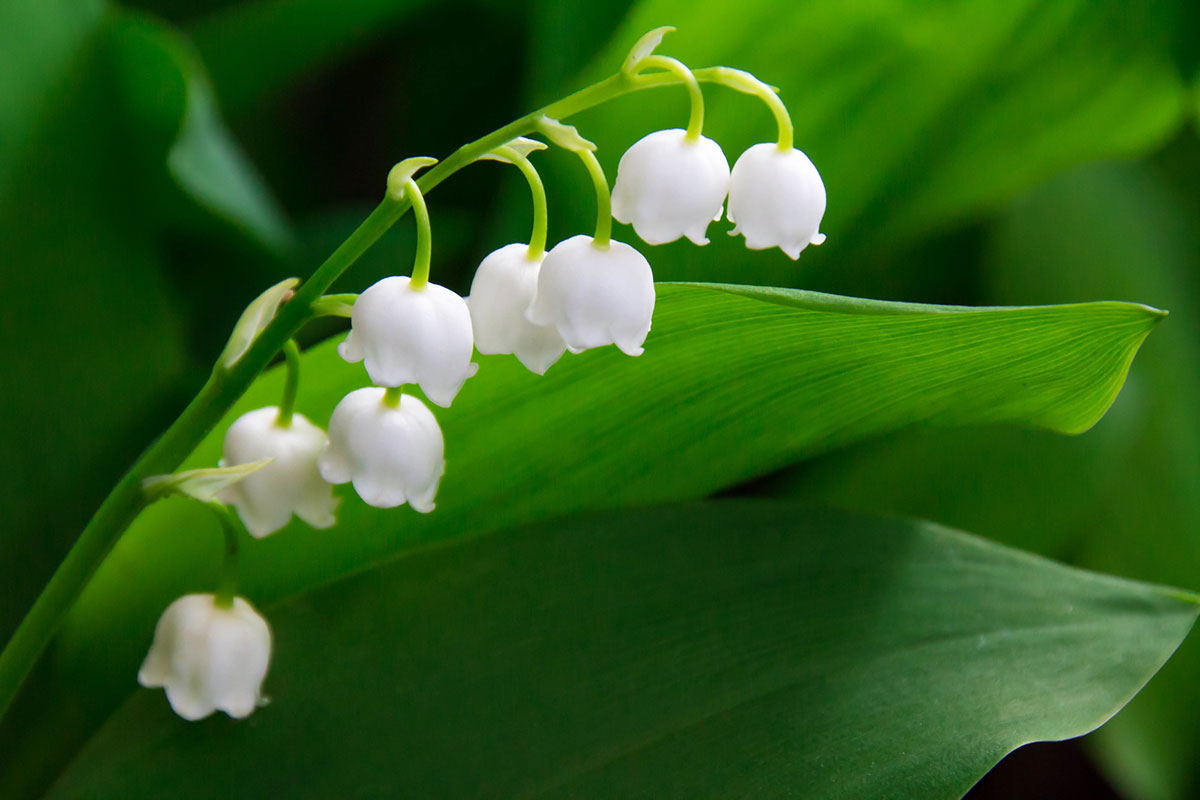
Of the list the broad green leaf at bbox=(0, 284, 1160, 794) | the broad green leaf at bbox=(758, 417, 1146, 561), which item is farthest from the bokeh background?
the broad green leaf at bbox=(0, 284, 1160, 794)

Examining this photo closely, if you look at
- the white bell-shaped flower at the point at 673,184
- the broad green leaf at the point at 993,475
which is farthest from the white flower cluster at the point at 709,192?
the broad green leaf at the point at 993,475

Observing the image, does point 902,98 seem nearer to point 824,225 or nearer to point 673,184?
point 824,225

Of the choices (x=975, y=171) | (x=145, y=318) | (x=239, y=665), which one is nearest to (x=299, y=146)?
(x=145, y=318)

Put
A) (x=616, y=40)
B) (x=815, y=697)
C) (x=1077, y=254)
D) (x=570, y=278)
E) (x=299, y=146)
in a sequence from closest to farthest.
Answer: (x=570, y=278), (x=815, y=697), (x=616, y=40), (x=1077, y=254), (x=299, y=146)

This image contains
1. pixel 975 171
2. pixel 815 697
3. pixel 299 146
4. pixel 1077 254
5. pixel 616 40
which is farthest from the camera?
pixel 299 146

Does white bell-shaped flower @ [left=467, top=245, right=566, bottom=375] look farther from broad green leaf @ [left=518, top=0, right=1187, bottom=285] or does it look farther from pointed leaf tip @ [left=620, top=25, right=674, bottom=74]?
broad green leaf @ [left=518, top=0, right=1187, bottom=285]

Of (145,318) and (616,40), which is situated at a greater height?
(616,40)

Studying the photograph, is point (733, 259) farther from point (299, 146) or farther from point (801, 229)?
point (299, 146)
